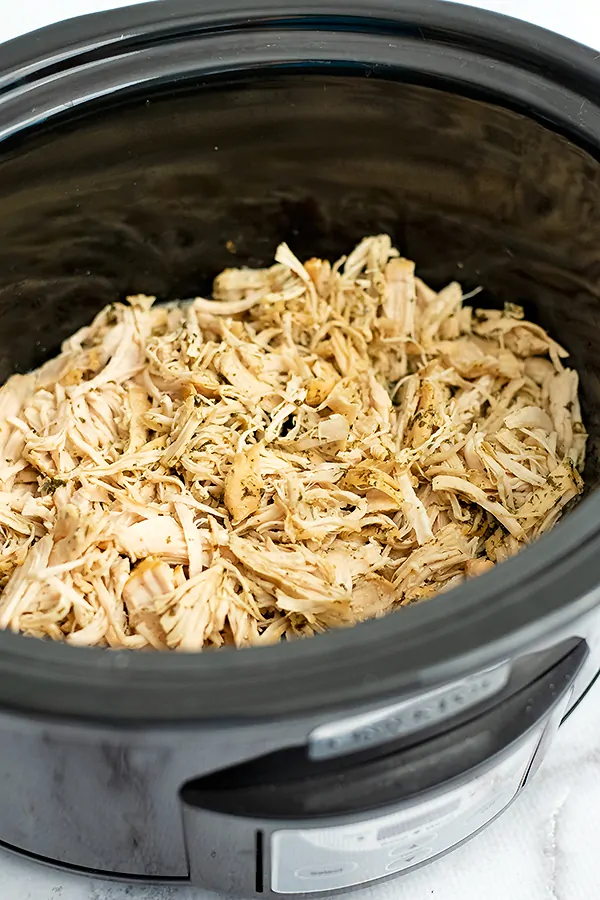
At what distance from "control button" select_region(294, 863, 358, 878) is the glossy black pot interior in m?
0.37

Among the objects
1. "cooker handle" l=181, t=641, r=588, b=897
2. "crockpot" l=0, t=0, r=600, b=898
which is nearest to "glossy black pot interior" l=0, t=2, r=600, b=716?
"crockpot" l=0, t=0, r=600, b=898

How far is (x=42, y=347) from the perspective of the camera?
936 millimetres

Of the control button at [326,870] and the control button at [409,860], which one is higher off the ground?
the control button at [409,860]

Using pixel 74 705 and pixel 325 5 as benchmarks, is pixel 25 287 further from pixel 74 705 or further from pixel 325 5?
pixel 74 705

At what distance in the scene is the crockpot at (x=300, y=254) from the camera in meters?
0.46

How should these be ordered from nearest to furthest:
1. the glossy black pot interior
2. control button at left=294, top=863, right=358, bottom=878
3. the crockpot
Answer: the crockpot → control button at left=294, top=863, right=358, bottom=878 → the glossy black pot interior

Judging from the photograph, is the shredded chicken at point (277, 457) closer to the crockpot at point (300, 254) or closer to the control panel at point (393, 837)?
the crockpot at point (300, 254)

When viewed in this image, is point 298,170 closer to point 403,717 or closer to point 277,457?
point 277,457

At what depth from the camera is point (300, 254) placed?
99 cm

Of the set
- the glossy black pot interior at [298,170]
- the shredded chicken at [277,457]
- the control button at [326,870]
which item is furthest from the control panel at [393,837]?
the glossy black pot interior at [298,170]

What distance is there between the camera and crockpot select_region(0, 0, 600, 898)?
1.50ft

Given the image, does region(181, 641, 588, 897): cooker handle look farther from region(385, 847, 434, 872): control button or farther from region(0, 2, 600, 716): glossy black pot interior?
region(0, 2, 600, 716): glossy black pot interior

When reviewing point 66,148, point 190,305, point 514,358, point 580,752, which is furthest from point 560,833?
point 66,148

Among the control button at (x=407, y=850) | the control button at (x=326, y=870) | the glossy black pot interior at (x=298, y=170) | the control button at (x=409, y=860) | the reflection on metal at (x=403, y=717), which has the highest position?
the glossy black pot interior at (x=298, y=170)
